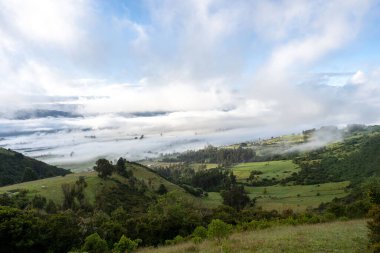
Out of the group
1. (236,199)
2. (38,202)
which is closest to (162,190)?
(236,199)

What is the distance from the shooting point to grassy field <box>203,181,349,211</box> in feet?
494

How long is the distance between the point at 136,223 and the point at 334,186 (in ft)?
493

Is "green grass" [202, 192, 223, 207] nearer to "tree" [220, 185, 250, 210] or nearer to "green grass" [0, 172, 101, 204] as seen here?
"tree" [220, 185, 250, 210]

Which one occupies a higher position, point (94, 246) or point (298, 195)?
Answer: point (94, 246)

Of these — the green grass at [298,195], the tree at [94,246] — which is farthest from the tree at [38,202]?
the tree at [94,246]

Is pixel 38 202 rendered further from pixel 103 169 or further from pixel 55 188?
pixel 103 169

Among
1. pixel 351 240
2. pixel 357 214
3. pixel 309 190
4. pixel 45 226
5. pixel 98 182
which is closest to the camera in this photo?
pixel 351 240

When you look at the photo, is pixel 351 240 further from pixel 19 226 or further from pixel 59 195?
pixel 59 195

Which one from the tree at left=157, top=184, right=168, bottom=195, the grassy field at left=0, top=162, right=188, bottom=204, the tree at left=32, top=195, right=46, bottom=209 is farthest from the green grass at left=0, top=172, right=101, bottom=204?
the tree at left=157, top=184, right=168, bottom=195

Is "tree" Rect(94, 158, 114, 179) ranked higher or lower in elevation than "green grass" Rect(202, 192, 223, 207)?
higher

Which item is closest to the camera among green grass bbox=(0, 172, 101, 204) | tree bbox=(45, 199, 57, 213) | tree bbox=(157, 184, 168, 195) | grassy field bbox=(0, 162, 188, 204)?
tree bbox=(45, 199, 57, 213)

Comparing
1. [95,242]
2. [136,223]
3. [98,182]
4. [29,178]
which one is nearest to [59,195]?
[98,182]

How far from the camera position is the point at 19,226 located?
1829 inches

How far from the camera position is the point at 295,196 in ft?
564
